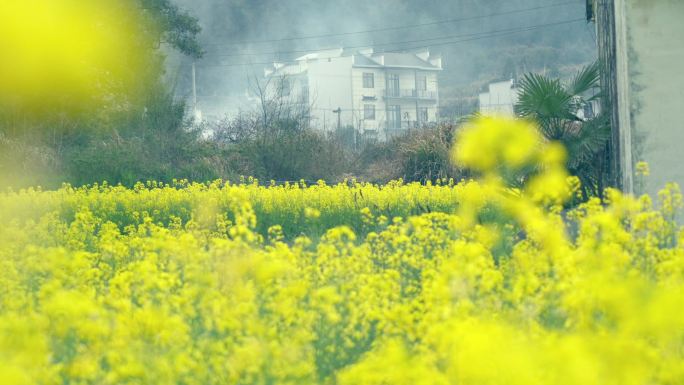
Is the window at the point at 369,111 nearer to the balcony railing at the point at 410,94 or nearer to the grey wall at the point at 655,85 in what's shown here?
the balcony railing at the point at 410,94

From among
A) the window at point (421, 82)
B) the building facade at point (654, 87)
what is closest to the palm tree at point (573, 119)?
the building facade at point (654, 87)

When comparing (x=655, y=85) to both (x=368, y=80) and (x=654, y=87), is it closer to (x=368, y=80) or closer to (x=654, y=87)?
(x=654, y=87)

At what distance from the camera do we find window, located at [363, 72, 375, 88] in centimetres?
7228

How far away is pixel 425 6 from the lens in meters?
117

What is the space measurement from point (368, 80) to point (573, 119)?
6045 centimetres

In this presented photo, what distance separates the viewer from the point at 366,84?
7250cm

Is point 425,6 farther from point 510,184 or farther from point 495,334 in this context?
point 495,334

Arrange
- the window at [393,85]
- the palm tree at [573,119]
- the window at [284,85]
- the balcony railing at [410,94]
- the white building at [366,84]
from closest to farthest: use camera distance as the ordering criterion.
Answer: the palm tree at [573,119] < the window at [284,85] < the white building at [366,84] < the window at [393,85] < the balcony railing at [410,94]

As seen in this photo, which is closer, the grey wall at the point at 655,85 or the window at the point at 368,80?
the grey wall at the point at 655,85

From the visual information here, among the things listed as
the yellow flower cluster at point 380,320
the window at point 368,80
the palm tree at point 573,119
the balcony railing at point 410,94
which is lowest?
the yellow flower cluster at point 380,320

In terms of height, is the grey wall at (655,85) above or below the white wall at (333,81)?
below

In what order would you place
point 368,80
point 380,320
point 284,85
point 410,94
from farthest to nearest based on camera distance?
point 410,94 → point 368,80 → point 284,85 → point 380,320

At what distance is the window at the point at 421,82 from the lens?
77.9 m

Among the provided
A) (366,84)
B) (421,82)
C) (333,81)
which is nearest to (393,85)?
(421,82)
